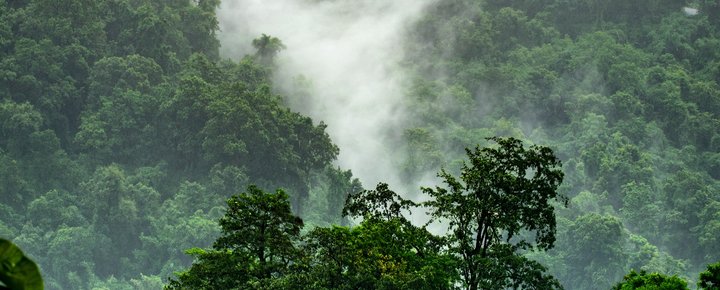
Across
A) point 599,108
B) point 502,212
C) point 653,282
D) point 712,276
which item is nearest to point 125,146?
point 599,108

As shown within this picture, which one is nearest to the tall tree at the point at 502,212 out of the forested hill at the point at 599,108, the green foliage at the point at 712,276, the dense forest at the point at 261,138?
the green foliage at the point at 712,276

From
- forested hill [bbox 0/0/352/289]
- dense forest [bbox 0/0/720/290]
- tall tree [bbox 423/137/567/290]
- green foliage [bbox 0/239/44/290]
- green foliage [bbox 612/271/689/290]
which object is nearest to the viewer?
green foliage [bbox 0/239/44/290]

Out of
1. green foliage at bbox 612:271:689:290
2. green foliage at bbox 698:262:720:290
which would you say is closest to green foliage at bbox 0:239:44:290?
green foliage at bbox 698:262:720:290

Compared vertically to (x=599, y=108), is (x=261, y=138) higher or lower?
lower

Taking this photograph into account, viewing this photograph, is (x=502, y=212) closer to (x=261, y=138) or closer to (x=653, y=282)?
(x=653, y=282)

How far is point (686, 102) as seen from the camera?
111 m

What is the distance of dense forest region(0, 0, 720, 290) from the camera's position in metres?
87.6

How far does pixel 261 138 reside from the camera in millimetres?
88375

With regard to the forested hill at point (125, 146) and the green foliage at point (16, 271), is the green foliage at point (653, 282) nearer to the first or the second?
the green foliage at point (16, 271)

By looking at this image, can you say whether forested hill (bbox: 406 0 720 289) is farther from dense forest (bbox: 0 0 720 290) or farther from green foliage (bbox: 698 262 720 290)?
green foliage (bbox: 698 262 720 290)

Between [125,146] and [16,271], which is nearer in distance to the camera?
[16,271]

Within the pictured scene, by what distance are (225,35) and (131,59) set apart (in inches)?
1016

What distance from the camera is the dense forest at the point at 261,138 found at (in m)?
87.6

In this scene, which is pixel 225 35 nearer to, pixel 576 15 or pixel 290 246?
pixel 576 15
